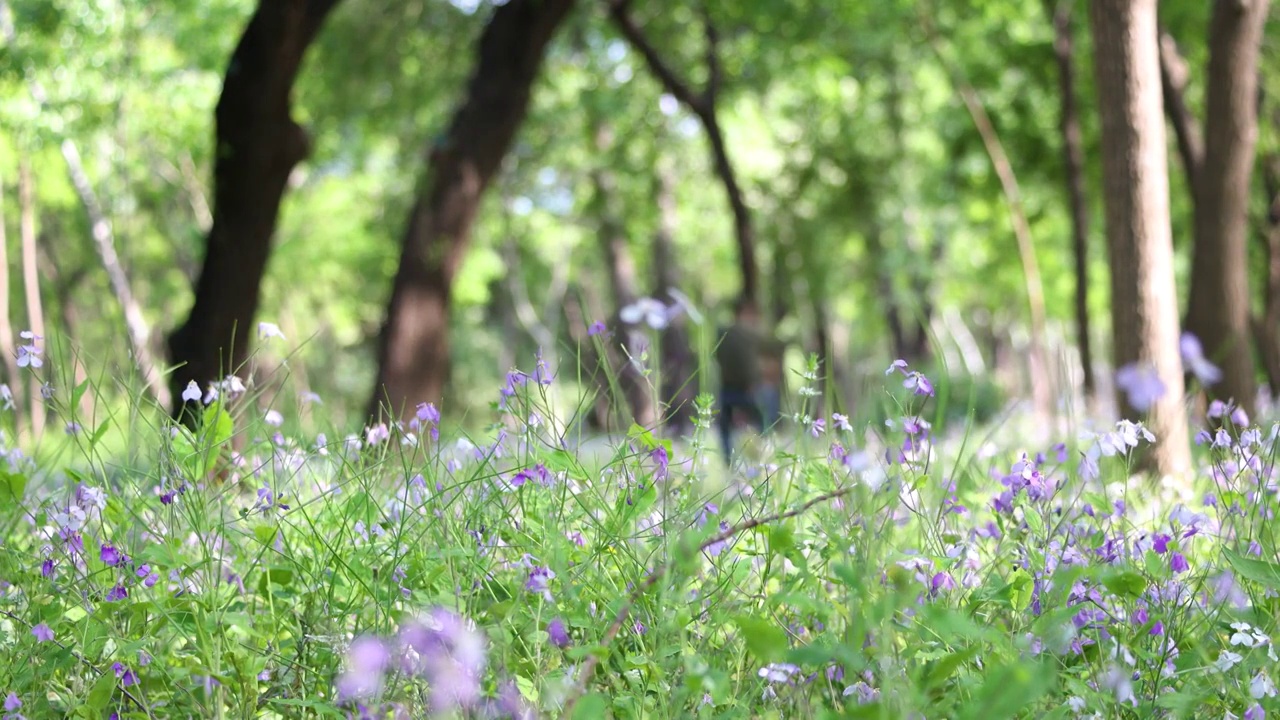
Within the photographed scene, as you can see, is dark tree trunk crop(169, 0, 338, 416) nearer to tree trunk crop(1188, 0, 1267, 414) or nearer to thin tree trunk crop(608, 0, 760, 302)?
tree trunk crop(1188, 0, 1267, 414)

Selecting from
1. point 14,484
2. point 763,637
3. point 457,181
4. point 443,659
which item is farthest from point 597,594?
point 457,181

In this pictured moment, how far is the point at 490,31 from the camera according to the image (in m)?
9.86

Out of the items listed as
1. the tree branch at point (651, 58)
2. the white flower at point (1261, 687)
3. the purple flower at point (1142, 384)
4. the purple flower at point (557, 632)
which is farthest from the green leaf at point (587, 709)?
the tree branch at point (651, 58)

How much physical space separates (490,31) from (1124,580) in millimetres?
8623

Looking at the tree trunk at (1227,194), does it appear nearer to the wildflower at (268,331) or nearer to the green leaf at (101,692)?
the wildflower at (268,331)

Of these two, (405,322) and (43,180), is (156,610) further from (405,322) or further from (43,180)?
(43,180)

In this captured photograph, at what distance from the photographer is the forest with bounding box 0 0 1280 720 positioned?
2.11 metres

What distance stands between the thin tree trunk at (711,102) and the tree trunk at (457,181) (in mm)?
4310

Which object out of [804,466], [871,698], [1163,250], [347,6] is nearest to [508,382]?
[804,466]

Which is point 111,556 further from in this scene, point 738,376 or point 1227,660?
point 738,376

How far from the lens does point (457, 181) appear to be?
31.5 ft

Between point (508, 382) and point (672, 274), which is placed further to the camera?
point (672, 274)

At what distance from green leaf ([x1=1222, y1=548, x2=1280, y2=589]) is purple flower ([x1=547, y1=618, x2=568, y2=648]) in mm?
1138

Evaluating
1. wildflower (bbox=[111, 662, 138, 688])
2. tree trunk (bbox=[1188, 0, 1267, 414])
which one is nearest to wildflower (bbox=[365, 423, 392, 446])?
wildflower (bbox=[111, 662, 138, 688])
